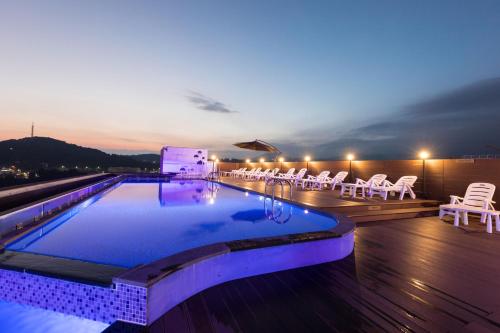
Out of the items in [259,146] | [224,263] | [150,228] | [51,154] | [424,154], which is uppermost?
[51,154]

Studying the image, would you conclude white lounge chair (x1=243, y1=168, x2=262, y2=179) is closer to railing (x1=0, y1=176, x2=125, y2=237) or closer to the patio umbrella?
the patio umbrella

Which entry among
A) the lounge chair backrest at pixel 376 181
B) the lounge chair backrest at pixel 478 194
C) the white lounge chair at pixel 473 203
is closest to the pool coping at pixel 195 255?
the white lounge chair at pixel 473 203

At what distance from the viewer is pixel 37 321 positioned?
5.35ft

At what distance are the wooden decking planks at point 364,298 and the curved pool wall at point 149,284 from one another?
0.09 metres

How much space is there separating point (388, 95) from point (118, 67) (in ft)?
49.8

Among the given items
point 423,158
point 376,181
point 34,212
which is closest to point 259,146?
point 376,181

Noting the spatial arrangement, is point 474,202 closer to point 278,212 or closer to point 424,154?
point 424,154

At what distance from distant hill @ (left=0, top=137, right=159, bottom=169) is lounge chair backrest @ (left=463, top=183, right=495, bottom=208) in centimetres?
2791

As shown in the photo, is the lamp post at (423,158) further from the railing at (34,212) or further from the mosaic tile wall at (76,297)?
the railing at (34,212)

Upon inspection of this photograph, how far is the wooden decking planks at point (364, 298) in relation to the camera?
4.46 feet

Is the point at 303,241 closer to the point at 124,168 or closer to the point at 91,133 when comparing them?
the point at 124,168

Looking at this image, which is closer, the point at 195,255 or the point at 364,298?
the point at 364,298

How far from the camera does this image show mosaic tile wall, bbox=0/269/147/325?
142 centimetres

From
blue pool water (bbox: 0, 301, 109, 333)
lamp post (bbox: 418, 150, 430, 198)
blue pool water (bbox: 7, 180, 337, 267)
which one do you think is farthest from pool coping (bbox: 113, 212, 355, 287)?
lamp post (bbox: 418, 150, 430, 198)
